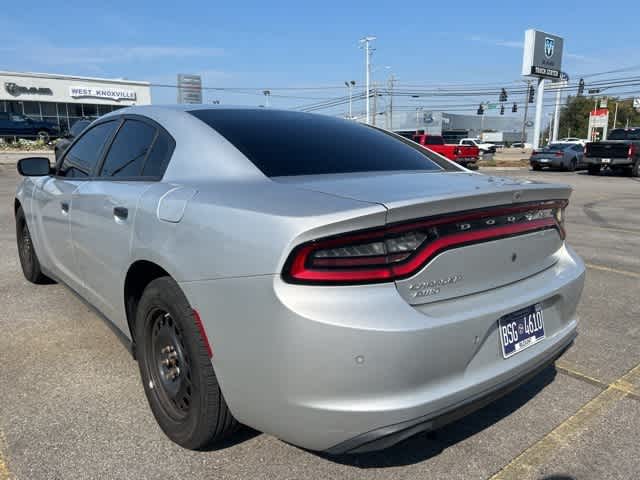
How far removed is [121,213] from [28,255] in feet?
8.64

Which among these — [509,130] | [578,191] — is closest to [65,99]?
[578,191]

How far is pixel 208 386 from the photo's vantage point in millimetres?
2064

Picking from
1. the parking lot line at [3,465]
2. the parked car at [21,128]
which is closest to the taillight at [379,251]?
the parking lot line at [3,465]

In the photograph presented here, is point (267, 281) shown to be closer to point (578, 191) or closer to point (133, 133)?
point (133, 133)

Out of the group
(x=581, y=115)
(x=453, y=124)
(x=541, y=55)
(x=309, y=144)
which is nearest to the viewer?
(x=309, y=144)

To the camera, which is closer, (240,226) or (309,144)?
(240,226)

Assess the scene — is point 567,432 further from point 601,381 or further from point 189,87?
point 189,87

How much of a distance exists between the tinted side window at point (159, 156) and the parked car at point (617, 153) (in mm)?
21504

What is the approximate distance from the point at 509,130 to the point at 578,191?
11033cm

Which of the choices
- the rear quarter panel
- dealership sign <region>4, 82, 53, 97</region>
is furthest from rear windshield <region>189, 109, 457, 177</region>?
dealership sign <region>4, 82, 53, 97</region>

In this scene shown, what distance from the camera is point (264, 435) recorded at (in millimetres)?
2447

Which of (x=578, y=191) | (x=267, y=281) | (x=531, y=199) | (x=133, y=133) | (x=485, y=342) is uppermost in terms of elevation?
(x=133, y=133)

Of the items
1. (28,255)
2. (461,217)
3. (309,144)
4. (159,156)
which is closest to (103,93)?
(28,255)

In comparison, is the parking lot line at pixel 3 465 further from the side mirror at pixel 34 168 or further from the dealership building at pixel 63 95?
the dealership building at pixel 63 95
